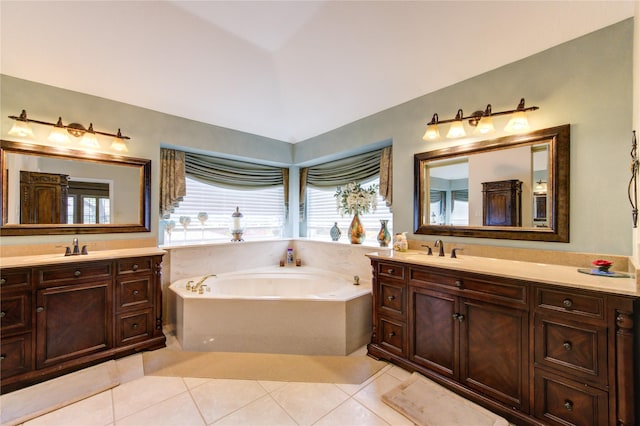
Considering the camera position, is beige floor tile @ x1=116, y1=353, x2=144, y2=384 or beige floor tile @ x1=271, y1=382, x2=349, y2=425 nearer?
beige floor tile @ x1=271, y1=382, x2=349, y2=425

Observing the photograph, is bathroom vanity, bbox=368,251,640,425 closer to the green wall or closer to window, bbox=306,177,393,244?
the green wall

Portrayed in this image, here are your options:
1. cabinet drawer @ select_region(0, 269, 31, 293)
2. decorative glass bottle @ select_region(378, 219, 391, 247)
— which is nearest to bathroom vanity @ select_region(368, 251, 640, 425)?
decorative glass bottle @ select_region(378, 219, 391, 247)

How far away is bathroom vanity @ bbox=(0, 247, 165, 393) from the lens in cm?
198

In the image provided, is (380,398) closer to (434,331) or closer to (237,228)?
(434,331)

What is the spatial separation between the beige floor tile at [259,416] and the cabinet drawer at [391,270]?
131 centimetres

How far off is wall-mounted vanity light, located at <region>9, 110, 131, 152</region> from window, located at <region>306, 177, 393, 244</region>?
2628mm

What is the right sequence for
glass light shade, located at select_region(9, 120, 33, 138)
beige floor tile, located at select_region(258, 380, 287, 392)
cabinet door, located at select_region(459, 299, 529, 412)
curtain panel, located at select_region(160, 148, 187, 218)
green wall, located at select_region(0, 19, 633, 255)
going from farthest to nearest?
curtain panel, located at select_region(160, 148, 187, 218) < glass light shade, located at select_region(9, 120, 33, 138) < beige floor tile, located at select_region(258, 380, 287, 392) < green wall, located at select_region(0, 19, 633, 255) < cabinet door, located at select_region(459, 299, 529, 412)

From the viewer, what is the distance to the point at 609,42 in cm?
177

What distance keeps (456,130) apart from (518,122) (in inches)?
18.0

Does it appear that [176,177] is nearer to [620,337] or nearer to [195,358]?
[195,358]

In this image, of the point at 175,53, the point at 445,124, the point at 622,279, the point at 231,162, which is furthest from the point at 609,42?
the point at 231,162

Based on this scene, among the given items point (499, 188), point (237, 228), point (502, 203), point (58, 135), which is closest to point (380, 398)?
point (502, 203)

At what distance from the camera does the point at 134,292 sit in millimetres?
2533

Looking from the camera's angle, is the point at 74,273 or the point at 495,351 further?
the point at 74,273
